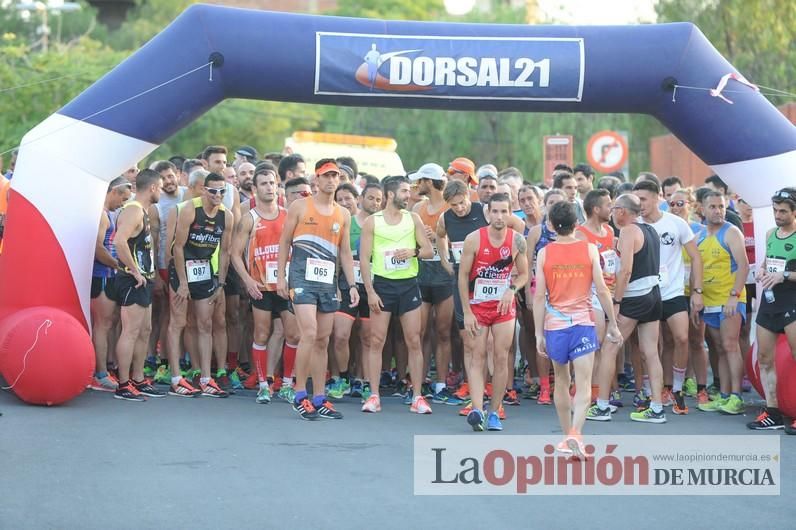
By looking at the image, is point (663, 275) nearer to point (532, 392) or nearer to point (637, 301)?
point (637, 301)

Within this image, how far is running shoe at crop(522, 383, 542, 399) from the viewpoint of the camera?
12.1 meters

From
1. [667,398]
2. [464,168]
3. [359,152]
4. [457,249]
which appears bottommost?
[667,398]

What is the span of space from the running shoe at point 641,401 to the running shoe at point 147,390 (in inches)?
169

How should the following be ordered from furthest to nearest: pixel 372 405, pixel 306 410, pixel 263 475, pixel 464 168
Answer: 1. pixel 464 168
2. pixel 372 405
3. pixel 306 410
4. pixel 263 475

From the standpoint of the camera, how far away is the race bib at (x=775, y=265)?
1012cm

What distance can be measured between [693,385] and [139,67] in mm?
6305

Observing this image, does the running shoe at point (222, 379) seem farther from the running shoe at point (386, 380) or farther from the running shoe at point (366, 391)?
the running shoe at point (386, 380)

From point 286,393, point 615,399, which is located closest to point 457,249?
point 286,393

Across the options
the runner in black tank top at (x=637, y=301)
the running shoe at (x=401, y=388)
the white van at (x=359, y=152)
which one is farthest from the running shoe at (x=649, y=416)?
the white van at (x=359, y=152)

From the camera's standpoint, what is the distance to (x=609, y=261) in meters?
10.9

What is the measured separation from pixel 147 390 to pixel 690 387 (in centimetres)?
540

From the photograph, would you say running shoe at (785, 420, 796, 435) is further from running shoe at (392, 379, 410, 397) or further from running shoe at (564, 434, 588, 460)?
running shoe at (392, 379, 410, 397)

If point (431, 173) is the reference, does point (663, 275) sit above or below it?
below

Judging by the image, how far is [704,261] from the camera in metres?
11.6
